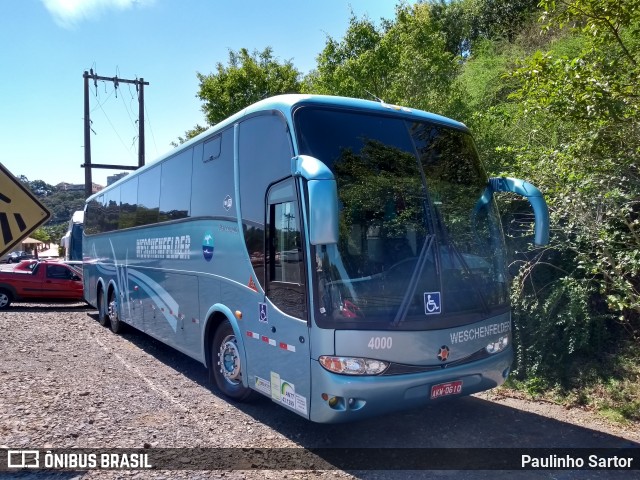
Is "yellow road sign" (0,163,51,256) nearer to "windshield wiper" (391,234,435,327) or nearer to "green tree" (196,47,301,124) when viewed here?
"windshield wiper" (391,234,435,327)

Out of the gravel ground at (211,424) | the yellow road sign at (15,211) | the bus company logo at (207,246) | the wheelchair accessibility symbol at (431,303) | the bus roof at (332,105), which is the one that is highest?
the bus roof at (332,105)

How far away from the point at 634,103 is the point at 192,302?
5.91m

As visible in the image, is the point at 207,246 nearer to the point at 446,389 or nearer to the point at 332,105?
the point at 332,105

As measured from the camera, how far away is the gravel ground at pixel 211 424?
5.17 m

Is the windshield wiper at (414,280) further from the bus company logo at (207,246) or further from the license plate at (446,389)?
the bus company logo at (207,246)

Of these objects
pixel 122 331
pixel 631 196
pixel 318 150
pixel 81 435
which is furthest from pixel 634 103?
pixel 122 331

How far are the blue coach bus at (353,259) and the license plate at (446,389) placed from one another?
1 centimetres

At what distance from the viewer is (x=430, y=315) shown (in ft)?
15.6

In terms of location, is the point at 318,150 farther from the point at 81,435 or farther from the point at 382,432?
the point at 81,435

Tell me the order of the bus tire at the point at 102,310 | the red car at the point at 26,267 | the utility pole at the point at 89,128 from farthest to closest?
1. the utility pole at the point at 89,128
2. the red car at the point at 26,267
3. the bus tire at the point at 102,310

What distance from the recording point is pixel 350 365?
448 centimetres

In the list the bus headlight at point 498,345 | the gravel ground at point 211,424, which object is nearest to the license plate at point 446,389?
the bus headlight at point 498,345

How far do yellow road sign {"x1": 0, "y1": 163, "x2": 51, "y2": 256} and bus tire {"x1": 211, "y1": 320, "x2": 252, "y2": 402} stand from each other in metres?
2.49

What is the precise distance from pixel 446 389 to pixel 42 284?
53.9 ft
